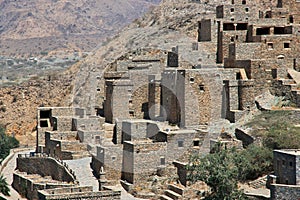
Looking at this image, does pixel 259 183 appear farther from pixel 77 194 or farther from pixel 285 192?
pixel 77 194

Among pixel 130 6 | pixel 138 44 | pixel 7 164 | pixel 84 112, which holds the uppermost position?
pixel 130 6

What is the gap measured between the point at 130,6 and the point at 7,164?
12791 cm

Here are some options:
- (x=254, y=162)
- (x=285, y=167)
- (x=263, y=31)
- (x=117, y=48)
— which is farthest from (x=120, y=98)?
(x=117, y=48)

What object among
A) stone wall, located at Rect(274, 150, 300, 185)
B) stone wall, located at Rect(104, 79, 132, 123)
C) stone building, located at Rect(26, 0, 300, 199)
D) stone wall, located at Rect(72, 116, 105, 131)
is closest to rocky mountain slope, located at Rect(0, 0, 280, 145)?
stone building, located at Rect(26, 0, 300, 199)

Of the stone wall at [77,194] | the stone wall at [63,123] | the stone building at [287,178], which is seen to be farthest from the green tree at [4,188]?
the stone building at [287,178]

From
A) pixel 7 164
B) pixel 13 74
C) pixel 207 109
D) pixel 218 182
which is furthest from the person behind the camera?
pixel 13 74

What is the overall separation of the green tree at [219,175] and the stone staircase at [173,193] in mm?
684

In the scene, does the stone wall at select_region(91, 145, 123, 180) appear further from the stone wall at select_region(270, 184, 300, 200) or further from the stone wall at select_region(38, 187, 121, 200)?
the stone wall at select_region(270, 184, 300, 200)

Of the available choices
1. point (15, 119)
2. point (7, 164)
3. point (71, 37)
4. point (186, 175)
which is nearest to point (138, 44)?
point (15, 119)

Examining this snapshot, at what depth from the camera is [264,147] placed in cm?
2561

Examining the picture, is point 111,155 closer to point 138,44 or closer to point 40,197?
point 40,197

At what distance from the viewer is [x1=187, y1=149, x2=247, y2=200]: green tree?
23.9m

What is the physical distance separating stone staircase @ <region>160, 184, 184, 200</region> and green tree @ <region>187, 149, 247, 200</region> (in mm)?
684

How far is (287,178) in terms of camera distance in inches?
902
